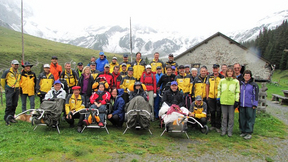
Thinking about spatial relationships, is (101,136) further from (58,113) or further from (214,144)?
(214,144)

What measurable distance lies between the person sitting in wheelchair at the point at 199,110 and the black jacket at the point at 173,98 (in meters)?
0.46

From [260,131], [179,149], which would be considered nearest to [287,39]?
[260,131]

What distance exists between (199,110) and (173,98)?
99 cm

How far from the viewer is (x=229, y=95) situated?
6082 millimetres

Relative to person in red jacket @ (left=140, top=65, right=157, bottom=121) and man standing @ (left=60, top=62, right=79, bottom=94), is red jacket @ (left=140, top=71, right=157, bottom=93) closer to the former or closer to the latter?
person in red jacket @ (left=140, top=65, right=157, bottom=121)

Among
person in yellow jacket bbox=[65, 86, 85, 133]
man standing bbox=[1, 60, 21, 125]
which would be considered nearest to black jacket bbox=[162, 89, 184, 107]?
person in yellow jacket bbox=[65, 86, 85, 133]

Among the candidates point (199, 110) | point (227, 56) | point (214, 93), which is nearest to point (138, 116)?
point (199, 110)

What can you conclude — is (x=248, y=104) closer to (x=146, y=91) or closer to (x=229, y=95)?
(x=229, y=95)

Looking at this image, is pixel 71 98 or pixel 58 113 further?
pixel 71 98

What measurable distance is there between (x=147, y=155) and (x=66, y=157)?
6.34ft

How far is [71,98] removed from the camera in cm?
650

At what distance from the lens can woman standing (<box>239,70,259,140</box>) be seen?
6.06 metres

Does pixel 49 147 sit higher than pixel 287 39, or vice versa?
pixel 287 39

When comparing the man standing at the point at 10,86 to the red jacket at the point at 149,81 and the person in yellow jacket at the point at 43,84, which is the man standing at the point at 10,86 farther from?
the red jacket at the point at 149,81
